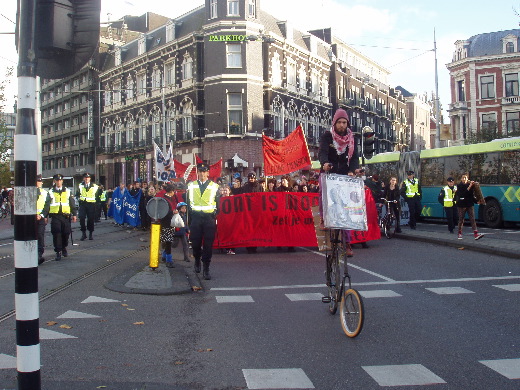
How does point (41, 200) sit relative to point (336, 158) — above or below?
below

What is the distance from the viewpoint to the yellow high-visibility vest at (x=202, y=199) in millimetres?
9430

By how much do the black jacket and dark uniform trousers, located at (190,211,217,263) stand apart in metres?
3.37

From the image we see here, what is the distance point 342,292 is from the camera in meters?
5.98

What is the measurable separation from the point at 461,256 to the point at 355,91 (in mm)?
55469

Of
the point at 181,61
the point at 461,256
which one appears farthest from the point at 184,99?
the point at 461,256

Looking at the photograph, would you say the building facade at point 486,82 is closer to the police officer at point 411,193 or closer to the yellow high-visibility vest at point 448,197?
the police officer at point 411,193

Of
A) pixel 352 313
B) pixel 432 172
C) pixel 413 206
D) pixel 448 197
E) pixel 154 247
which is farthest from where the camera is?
pixel 432 172

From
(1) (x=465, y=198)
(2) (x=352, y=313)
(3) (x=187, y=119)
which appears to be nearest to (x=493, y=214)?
(1) (x=465, y=198)

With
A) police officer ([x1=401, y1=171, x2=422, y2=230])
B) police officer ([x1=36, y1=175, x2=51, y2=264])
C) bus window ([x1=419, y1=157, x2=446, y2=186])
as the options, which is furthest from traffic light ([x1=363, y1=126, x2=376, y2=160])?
police officer ([x1=36, y1=175, x2=51, y2=264])

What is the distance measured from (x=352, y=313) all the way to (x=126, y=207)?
18.0 metres

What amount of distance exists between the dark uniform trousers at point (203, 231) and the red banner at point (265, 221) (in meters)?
3.77

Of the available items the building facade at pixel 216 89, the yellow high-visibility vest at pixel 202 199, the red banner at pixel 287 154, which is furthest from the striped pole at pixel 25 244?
the building facade at pixel 216 89

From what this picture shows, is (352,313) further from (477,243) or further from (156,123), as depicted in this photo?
(156,123)

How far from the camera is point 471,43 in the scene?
58.1 meters
